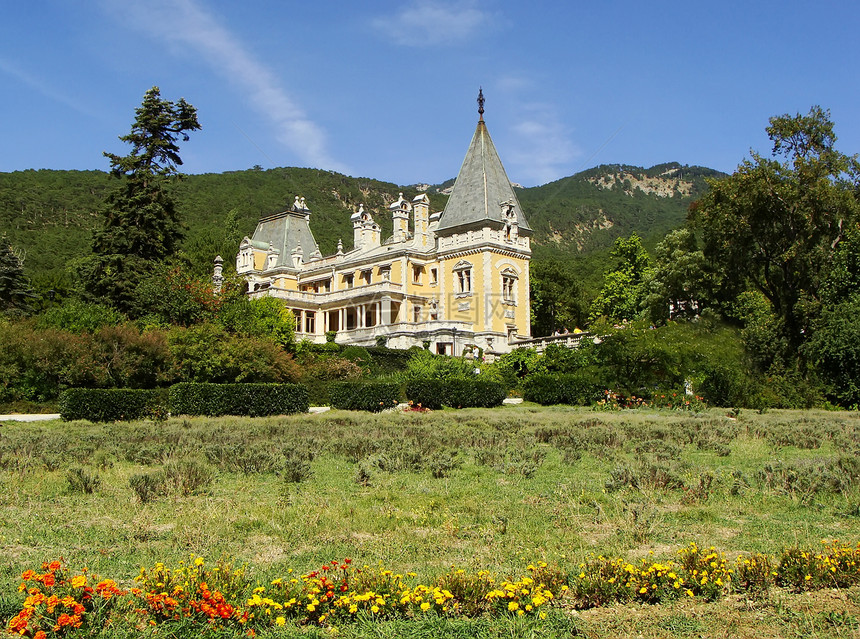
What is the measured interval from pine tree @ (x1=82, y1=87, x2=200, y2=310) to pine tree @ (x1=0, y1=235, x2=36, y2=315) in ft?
44.4

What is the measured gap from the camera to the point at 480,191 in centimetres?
5053

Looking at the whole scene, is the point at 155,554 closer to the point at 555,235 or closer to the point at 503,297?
the point at 503,297

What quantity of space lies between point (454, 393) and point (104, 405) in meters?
12.4

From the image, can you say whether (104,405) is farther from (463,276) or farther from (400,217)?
(400,217)

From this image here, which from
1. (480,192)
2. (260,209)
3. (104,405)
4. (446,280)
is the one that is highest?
(260,209)

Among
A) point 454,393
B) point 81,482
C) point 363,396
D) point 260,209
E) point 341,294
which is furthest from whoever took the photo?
point 260,209

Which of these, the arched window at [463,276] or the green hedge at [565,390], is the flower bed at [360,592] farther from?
the arched window at [463,276]

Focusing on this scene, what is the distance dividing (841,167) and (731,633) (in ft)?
111

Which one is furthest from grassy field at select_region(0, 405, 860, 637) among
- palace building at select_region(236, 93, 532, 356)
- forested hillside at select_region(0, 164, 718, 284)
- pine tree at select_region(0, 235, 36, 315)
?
pine tree at select_region(0, 235, 36, 315)

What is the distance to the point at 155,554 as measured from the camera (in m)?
7.21

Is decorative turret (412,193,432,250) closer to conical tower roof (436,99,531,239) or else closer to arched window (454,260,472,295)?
conical tower roof (436,99,531,239)

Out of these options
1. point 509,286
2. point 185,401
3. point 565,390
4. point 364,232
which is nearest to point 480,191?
point 509,286

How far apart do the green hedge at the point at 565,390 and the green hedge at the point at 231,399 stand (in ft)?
35.1

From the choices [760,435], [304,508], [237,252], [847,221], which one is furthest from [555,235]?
[304,508]
